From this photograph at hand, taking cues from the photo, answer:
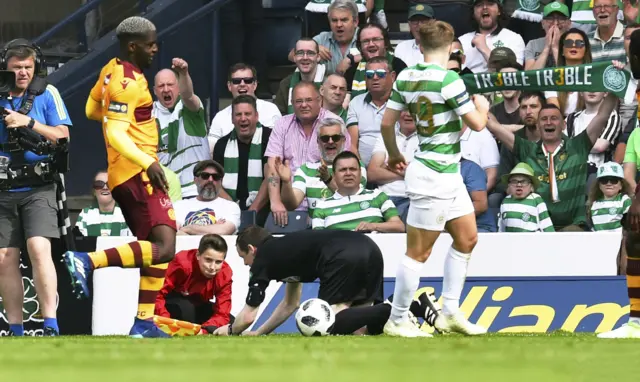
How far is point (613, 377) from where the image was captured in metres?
4.80

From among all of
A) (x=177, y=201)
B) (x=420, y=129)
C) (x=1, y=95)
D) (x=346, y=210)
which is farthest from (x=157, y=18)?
(x=420, y=129)

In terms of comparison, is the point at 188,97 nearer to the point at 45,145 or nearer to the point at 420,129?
the point at 45,145

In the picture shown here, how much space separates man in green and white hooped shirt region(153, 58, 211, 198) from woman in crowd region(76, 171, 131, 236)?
2.47 ft

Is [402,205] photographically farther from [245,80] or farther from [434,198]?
[434,198]

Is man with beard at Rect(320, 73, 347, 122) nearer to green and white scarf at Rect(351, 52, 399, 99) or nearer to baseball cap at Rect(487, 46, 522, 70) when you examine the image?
green and white scarf at Rect(351, 52, 399, 99)

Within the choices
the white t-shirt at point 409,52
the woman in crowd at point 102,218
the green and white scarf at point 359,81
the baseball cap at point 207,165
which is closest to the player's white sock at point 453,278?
the baseball cap at point 207,165

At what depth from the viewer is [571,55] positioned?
12.5m

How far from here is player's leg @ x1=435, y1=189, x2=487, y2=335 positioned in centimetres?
825

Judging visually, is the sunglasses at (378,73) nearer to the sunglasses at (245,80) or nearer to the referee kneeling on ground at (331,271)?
the sunglasses at (245,80)

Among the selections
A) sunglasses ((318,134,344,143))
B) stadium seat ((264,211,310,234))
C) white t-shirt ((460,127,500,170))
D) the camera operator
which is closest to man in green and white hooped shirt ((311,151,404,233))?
stadium seat ((264,211,310,234))

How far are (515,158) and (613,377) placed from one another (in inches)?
301

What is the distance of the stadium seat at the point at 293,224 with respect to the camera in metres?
12.1

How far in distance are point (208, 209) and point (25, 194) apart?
2655 millimetres

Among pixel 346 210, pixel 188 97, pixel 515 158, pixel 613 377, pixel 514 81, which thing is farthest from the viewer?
pixel 188 97
